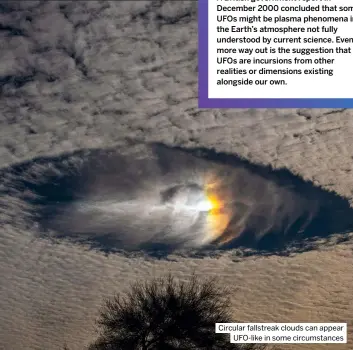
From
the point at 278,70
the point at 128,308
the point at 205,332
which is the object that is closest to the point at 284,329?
the point at 278,70

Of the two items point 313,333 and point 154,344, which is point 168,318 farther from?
point 313,333

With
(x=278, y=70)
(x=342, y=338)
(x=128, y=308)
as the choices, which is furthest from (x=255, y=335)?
(x=128, y=308)

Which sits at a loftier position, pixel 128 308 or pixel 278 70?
pixel 278 70

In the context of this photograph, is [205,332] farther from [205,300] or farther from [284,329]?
[284,329]

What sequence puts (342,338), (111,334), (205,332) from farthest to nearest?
(111,334) → (205,332) → (342,338)

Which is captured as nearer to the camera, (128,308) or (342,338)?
(342,338)

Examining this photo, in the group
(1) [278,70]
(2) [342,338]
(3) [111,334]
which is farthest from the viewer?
(3) [111,334]

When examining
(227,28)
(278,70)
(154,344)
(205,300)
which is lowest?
(154,344)

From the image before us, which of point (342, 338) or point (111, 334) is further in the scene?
point (111, 334)

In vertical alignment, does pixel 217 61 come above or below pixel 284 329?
above
